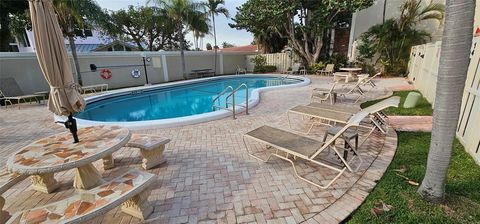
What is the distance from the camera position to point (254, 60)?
21.0m

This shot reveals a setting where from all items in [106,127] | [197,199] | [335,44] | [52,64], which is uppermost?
[335,44]

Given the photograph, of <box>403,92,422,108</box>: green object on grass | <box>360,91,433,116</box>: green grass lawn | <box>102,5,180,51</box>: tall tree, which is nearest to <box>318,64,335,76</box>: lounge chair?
<box>360,91,433,116</box>: green grass lawn

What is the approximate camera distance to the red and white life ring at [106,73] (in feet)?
44.5

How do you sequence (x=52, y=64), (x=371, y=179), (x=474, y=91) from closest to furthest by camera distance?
(x=52, y=64) < (x=371, y=179) < (x=474, y=91)

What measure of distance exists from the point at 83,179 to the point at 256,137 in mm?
2551

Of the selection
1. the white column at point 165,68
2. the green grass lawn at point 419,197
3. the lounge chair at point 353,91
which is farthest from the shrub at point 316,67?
the green grass lawn at point 419,197

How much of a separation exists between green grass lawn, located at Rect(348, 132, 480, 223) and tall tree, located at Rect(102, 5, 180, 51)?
72.9 feet

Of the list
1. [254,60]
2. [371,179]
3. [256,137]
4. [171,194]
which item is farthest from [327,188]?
[254,60]

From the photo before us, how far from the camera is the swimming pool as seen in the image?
634cm

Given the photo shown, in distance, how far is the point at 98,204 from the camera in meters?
2.12

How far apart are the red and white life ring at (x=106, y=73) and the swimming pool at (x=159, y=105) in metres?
2.77

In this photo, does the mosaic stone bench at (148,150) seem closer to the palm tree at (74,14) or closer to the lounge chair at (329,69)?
the palm tree at (74,14)

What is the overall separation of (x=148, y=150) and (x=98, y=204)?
148 cm

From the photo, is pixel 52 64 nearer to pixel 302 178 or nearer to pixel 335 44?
pixel 302 178
